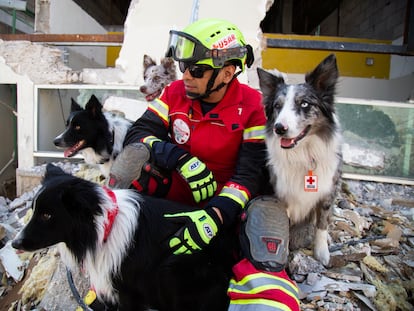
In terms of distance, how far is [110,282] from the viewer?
1.54 meters

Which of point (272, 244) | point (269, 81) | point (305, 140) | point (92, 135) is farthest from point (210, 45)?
point (92, 135)

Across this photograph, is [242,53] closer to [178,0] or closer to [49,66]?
[178,0]

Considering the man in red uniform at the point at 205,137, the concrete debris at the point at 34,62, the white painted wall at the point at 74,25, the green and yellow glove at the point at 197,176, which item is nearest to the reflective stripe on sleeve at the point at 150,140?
the man in red uniform at the point at 205,137

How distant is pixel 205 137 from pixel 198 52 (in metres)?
0.52

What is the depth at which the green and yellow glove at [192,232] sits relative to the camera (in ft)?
5.02

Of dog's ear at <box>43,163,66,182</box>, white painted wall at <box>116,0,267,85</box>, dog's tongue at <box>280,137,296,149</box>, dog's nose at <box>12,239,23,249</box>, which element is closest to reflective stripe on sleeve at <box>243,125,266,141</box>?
dog's tongue at <box>280,137,296,149</box>

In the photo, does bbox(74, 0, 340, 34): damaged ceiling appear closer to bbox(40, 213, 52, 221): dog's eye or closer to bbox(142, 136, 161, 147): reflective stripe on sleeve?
bbox(142, 136, 161, 147): reflective stripe on sleeve

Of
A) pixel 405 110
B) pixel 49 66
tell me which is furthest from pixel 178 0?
pixel 405 110

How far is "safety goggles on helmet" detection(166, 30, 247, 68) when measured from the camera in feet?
5.74

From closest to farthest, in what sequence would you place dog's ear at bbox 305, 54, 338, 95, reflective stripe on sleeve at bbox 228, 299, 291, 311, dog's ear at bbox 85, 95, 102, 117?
1. reflective stripe on sleeve at bbox 228, 299, 291, 311
2. dog's ear at bbox 305, 54, 338, 95
3. dog's ear at bbox 85, 95, 102, 117

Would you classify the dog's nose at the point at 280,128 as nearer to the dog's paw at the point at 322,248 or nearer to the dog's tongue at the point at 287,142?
the dog's tongue at the point at 287,142

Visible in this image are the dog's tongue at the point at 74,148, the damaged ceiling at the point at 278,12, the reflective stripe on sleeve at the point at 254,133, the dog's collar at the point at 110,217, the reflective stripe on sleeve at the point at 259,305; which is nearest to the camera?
the reflective stripe on sleeve at the point at 259,305

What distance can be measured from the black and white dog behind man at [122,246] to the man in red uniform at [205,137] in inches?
7.1

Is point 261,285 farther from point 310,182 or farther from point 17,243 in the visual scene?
point 17,243
